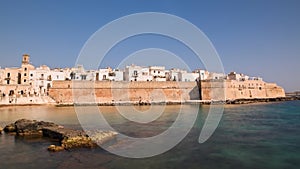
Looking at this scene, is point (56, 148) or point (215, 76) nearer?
point (56, 148)

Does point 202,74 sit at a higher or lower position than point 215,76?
higher

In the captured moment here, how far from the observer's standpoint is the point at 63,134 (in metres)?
9.20

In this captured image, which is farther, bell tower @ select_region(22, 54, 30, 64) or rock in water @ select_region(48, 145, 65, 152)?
bell tower @ select_region(22, 54, 30, 64)

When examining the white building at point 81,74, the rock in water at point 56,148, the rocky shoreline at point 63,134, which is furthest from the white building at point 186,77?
the rock in water at point 56,148

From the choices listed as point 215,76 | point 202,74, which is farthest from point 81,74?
point 215,76

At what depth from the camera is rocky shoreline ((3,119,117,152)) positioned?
8.40 meters

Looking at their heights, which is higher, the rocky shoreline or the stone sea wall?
the stone sea wall

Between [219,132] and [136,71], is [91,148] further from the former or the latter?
[136,71]

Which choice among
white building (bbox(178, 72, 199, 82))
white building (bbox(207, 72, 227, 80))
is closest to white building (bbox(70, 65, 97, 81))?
white building (bbox(178, 72, 199, 82))

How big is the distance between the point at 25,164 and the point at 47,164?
2.23 ft

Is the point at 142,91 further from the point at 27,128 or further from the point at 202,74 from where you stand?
A: the point at 27,128

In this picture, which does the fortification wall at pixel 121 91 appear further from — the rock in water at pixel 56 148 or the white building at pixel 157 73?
the rock in water at pixel 56 148

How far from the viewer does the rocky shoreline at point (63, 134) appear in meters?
8.40

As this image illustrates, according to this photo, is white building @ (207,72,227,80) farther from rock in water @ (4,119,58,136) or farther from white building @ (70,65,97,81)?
rock in water @ (4,119,58,136)
